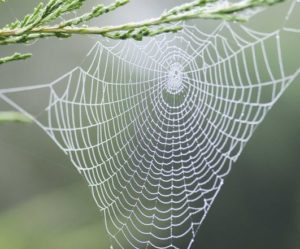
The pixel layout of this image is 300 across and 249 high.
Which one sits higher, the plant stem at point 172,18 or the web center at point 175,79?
the plant stem at point 172,18

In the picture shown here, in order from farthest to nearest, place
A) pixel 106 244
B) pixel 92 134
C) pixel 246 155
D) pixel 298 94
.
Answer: pixel 246 155
pixel 298 94
pixel 92 134
pixel 106 244

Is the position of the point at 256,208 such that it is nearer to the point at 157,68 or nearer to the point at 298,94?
the point at 298,94

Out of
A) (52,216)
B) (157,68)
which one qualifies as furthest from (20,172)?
(157,68)

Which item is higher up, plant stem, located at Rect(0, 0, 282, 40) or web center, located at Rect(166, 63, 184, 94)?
plant stem, located at Rect(0, 0, 282, 40)

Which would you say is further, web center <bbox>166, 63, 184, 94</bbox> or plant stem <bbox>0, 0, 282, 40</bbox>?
web center <bbox>166, 63, 184, 94</bbox>

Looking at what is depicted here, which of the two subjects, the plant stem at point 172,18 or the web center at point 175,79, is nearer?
the plant stem at point 172,18

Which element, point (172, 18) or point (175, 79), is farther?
point (175, 79)

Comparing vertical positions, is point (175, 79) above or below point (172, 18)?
below

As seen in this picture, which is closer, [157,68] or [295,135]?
[157,68]
